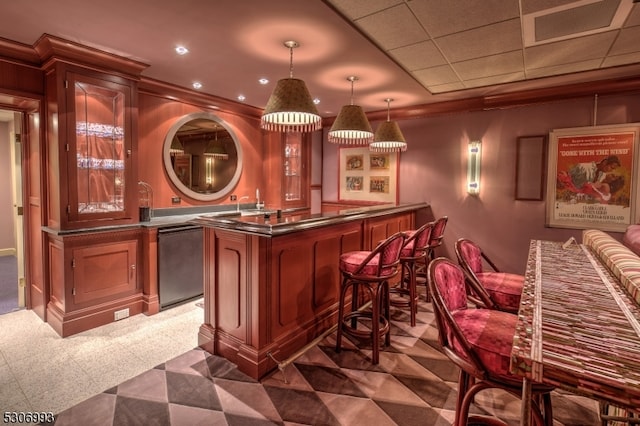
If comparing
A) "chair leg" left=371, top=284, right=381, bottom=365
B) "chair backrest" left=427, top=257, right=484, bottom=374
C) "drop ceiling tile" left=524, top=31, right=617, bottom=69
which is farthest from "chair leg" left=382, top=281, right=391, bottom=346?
"drop ceiling tile" left=524, top=31, right=617, bottom=69

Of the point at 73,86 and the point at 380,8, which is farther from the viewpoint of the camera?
the point at 73,86

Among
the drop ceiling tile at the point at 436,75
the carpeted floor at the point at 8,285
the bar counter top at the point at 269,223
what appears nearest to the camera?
the bar counter top at the point at 269,223

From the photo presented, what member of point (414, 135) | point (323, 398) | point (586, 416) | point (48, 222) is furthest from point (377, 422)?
point (414, 135)

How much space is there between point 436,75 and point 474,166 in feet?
5.67

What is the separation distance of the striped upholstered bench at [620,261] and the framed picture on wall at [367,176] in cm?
342

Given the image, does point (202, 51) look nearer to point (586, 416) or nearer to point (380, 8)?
point (380, 8)

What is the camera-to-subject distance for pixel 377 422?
2020 millimetres

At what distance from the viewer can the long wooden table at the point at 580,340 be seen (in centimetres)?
88

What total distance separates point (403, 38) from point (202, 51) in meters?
1.90

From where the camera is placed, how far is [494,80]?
4094mm

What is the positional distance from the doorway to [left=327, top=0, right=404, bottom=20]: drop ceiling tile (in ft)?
11.9

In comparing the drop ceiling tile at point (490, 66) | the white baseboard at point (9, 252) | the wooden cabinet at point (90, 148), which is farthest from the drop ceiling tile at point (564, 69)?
the white baseboard at point (9, 252)

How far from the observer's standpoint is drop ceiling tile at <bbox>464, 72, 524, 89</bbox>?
12.8 feet

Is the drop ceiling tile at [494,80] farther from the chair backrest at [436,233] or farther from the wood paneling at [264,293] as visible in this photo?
the wood paneling at [264,293]
